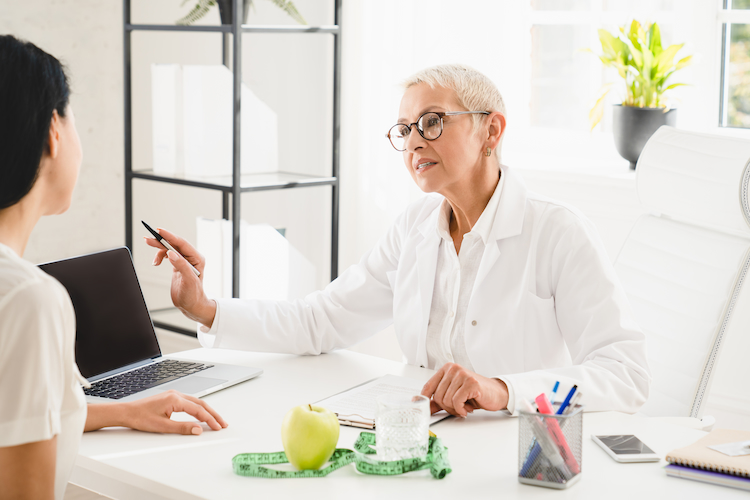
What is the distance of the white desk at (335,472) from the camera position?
1.05 meters

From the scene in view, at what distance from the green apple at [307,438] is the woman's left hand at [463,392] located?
0.27 metres

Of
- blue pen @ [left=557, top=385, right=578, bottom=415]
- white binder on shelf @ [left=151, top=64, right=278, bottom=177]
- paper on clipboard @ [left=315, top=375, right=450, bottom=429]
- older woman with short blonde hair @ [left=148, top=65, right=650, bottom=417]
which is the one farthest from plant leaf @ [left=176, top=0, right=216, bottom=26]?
blue pen @ [left=557, top=385, right=578, bottom=415]

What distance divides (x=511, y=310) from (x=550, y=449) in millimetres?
595

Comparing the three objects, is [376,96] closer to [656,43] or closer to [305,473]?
[656,43]

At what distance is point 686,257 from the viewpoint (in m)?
1.80

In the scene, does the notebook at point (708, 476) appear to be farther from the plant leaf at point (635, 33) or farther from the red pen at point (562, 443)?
the plant leaf at point (635, 33)

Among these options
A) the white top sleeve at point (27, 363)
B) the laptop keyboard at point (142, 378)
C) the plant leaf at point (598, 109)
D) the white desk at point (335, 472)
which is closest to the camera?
the white top sleeve at point (27, 363)

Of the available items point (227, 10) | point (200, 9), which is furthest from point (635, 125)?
point (200, 9)

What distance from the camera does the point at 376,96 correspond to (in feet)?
10.2

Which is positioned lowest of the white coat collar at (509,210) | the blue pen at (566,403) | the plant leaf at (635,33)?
the blue pen at (566,403)

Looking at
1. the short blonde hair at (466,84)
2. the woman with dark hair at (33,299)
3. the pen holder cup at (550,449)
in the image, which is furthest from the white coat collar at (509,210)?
the woman with dark hair at (33,299)

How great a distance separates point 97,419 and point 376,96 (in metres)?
2.10

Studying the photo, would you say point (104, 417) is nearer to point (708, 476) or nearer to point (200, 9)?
point (708, 476)

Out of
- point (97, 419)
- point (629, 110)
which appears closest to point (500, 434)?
point (97, 419)
